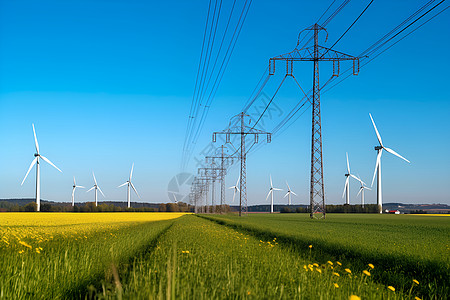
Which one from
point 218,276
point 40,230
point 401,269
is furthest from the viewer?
point 40,230

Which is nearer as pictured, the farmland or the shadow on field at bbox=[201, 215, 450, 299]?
the farmland

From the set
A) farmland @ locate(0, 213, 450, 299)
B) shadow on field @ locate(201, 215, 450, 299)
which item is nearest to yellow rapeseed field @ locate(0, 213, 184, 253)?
farmland @ locate(0, 213, 450, 299)

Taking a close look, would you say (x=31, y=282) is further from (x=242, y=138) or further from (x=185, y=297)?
(x=242, y=138)

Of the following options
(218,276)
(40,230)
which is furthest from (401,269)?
(40,230)

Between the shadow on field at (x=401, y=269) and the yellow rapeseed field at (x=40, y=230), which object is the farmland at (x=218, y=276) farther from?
the yellow rapeseed field at (x=40, y=230)

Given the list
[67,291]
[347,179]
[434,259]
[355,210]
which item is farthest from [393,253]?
[355,210]

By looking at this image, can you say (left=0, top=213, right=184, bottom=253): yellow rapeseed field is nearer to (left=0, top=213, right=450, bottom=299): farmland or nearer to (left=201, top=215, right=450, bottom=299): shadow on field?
(left=0, top=213, right=450, bottom=299): farmland

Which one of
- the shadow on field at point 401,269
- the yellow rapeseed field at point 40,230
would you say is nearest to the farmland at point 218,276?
the shadow on field at point 401,269

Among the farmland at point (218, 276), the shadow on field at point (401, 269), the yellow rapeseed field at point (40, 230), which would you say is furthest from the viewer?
the yellow rapeseed field at point (40, 230)

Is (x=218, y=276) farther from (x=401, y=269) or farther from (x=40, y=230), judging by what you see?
(x=40, y=230)

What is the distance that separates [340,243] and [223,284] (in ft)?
39.7

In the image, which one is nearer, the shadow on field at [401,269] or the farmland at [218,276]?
the farmland at [218,276]

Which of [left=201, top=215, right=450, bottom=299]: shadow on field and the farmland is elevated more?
the farmland

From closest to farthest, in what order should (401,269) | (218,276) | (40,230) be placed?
1. (218,276)
2. (401,269)
3. (40,230)
